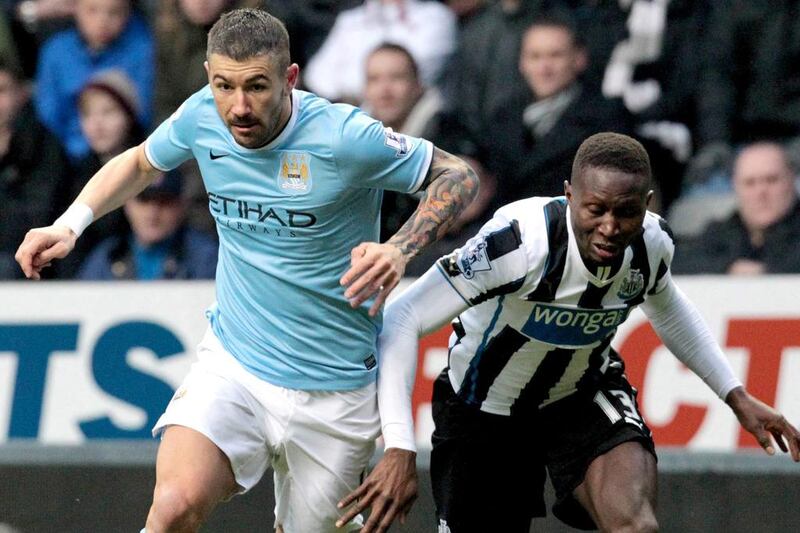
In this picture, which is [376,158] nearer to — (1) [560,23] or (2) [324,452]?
(2) [324,452]

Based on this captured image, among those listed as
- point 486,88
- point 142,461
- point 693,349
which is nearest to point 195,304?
point 142,461

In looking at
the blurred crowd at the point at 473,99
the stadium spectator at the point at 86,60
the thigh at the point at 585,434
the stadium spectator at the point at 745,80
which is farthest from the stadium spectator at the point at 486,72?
the thigh at the point at 585,434

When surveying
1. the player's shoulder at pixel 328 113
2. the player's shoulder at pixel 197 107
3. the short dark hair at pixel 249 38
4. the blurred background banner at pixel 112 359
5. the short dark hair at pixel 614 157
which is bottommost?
the blurred background banner at pixel 112 359

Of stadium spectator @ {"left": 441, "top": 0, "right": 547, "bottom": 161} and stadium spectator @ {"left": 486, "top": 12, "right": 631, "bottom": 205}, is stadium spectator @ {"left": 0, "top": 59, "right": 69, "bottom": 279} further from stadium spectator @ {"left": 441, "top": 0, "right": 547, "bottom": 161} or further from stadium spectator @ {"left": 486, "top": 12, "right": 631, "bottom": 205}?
stadium spectator @ {"left": 486, "top": 12, "right": 631, "bottom": 205}

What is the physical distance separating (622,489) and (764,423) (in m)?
0.63

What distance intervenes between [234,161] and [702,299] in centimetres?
275

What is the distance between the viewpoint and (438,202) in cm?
476

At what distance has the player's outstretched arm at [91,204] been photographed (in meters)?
4.70

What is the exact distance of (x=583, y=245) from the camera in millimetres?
4848

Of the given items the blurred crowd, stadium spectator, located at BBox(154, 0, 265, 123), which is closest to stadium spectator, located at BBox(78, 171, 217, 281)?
the blurred crowd

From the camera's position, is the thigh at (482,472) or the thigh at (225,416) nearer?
the thigh at (225,416)

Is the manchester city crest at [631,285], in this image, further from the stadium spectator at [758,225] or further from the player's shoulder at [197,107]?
the stadium spectator at [758,225]

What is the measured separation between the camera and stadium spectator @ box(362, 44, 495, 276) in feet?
24.6

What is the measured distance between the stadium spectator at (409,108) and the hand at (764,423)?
2.40 metres
